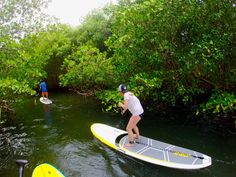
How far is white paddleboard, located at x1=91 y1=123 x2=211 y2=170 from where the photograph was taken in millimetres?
7031

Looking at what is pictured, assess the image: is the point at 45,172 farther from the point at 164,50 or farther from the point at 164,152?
the point at 164,50

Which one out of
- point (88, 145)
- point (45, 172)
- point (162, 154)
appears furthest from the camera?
point (88, 145)

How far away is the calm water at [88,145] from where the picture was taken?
758 cm

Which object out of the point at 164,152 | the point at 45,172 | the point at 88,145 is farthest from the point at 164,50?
the point at 45,172

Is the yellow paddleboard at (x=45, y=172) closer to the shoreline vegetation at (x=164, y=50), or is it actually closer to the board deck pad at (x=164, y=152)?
the board deck pad at (x=164, y=152)

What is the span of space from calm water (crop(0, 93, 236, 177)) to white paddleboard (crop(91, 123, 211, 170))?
313 mm

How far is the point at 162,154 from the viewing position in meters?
7.79

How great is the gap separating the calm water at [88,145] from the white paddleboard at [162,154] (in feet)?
1.03

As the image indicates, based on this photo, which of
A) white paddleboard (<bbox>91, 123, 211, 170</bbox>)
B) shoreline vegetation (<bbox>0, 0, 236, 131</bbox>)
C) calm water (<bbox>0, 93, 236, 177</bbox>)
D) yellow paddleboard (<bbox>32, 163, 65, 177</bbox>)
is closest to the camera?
yellow paddleboard (<bbox>32, 163, 65, 177</bbox>)

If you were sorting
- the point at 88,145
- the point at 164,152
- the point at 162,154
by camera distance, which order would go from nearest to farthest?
the point at 162,154, the point at 164,152, the point at 88,145

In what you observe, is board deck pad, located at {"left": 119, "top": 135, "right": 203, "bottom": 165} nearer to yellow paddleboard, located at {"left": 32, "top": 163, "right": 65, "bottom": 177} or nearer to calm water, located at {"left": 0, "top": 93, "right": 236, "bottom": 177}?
calm water, located at {"left": 0, "top": 93, "right": 236, "bottom": 177}

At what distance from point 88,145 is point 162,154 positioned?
3.42m

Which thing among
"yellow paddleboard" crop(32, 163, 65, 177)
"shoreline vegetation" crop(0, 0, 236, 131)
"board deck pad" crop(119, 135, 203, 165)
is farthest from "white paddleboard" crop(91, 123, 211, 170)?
"yellow paddleboard" crop(32, 163, 65, 177)

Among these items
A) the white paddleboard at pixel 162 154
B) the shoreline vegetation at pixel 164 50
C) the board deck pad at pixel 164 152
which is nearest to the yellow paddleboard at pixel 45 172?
the white paddleboard at pixel 162 154
